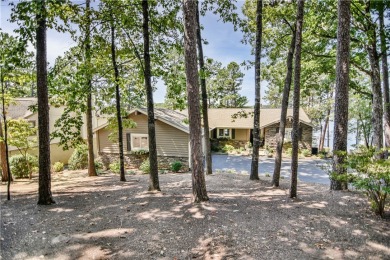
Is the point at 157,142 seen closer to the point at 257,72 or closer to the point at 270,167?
the point at 270,167

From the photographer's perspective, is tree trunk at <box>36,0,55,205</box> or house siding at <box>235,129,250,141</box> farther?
house siding at <box>235,129,250,141</box>

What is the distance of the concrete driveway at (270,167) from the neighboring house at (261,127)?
3.74 m

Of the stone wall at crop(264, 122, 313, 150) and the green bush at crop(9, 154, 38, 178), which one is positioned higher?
the stone wall at crop(264, 122, 313, 150)

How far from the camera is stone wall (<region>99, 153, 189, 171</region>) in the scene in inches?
650

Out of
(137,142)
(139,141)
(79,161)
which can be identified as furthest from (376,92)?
(79,161)

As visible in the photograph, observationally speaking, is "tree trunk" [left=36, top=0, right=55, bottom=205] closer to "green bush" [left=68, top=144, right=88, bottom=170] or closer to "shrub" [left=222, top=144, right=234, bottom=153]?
"green bush" [left=68, top=144, right=88, bottom=170]

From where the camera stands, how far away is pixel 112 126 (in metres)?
11.7

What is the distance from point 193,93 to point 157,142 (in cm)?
1171

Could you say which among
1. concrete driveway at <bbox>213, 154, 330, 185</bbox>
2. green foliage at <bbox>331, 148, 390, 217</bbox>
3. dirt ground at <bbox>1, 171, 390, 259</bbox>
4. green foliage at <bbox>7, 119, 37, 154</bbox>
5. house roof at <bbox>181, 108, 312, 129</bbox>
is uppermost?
house roof at <bbox>181, 108, 312, 129</bbox>

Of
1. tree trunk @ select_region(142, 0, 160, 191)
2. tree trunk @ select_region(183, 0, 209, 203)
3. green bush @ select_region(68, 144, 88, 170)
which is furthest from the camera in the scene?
green bush @ select_region(68, 144, 88, 170)

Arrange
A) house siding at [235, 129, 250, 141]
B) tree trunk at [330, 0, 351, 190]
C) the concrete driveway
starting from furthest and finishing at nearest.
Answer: house siding at [235, 129, 250, 141]
the concrete driveway
tree trunk at [330, 0, 351, 190]

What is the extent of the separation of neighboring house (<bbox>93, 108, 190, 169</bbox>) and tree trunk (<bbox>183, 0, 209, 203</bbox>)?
989 centimetres

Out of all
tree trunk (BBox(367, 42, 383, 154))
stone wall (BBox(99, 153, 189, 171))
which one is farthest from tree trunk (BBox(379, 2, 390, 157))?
stone wall (BBox(99, 153, 189, 171))

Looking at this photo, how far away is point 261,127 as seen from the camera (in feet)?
80.3
